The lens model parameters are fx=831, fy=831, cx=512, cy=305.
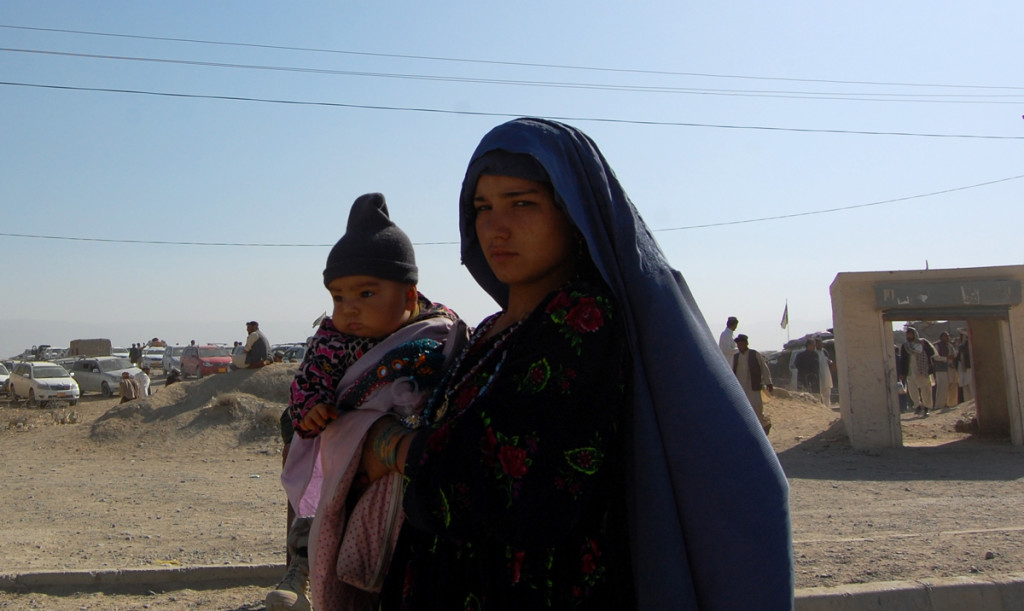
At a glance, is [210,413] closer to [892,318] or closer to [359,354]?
[892,318]

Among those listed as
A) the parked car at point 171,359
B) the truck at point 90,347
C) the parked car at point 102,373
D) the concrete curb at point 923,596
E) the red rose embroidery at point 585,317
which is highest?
the truck at point 90,347

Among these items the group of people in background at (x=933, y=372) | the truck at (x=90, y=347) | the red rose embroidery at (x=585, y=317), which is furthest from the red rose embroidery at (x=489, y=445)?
the truck at (x=90, y=347)

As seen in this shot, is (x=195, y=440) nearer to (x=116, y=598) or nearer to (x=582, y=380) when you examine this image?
(x=116, y=598)

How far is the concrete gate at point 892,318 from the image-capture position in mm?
12164

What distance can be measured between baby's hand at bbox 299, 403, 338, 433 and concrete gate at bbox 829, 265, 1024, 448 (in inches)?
461

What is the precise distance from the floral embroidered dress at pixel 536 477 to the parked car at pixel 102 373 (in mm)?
31432

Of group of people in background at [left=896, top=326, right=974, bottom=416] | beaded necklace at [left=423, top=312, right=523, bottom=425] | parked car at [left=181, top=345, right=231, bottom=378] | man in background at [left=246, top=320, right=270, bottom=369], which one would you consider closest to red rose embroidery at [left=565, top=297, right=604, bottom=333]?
beaded necklace at [left=423, top=312, right=523, bottom=425]

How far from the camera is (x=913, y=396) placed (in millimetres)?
17859

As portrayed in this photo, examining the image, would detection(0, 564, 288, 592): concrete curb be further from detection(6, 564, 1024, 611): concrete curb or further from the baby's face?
the baby's face

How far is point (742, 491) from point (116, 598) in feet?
17.1

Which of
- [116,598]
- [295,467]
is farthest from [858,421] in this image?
[295,467]

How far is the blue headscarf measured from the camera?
1410mm

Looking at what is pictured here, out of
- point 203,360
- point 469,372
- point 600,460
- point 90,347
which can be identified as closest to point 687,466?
point 600,460

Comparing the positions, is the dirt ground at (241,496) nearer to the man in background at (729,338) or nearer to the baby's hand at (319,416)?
the man in background at (729,338)
